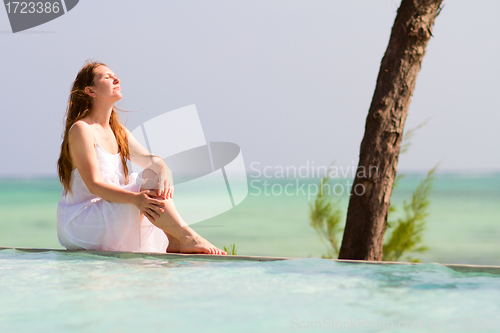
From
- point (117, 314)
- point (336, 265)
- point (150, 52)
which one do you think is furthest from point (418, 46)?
point (150, 52)

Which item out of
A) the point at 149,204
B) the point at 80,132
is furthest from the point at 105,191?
the point at 80,132

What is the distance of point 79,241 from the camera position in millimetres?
2545

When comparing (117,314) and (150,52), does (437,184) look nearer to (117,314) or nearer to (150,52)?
(150,52)

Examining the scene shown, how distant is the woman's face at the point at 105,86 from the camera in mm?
2700

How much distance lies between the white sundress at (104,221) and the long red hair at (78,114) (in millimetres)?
61

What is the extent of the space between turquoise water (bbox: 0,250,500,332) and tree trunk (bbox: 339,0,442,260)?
1.19m

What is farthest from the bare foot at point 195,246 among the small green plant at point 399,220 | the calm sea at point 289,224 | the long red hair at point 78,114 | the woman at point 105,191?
the calm sea at point 289,224

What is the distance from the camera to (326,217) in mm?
4559

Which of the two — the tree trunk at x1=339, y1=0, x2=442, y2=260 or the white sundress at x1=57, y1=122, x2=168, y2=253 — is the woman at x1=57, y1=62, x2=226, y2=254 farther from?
the tree trunk at x1=339, y1=0, x2=442, y2=260

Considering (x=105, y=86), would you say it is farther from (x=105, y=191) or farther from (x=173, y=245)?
(x=173, y=245)

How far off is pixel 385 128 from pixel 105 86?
1.73 meters

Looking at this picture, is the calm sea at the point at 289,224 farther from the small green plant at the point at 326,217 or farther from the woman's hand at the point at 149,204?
the woman's hand at the point at 149,204

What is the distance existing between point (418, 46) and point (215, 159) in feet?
7.79

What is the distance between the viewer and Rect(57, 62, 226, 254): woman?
97.5 inches
